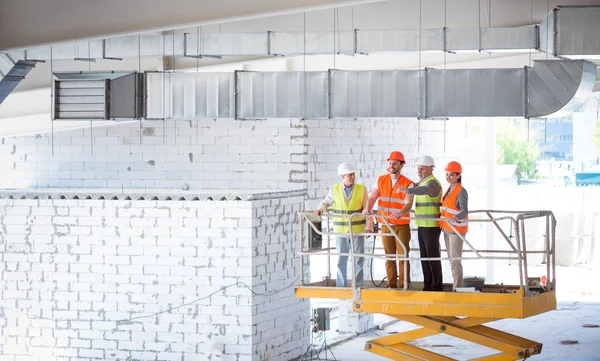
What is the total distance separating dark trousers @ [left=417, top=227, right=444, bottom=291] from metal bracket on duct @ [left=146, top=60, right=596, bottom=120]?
2.60m

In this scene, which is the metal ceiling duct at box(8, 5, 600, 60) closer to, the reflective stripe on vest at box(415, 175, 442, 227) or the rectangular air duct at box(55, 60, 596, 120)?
the rectangular air duct at box(55, 60, 596, 120)

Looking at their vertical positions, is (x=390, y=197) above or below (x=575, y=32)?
below

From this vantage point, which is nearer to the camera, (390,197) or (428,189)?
(428,189)

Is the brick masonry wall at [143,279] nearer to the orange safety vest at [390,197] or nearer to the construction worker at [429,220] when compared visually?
the orange safety vest at [390,197]

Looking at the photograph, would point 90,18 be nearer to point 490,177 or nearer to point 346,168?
point 346,168

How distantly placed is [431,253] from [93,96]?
6.21 m

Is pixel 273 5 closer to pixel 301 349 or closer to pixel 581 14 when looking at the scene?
pixel 581 14

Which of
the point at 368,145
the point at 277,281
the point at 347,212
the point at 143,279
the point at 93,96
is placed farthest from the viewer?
the point at 368,145

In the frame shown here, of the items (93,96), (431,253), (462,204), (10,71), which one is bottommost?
(431,253)

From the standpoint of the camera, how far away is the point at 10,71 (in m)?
15.6

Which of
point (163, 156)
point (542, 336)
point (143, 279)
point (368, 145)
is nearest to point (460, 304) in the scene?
point (143, 279)

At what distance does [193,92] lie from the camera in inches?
678

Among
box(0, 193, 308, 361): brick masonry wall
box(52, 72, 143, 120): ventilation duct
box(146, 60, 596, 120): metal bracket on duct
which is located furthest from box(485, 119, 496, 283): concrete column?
box(52, 72, 143, 120): ventilation duct

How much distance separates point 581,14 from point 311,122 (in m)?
7.23
